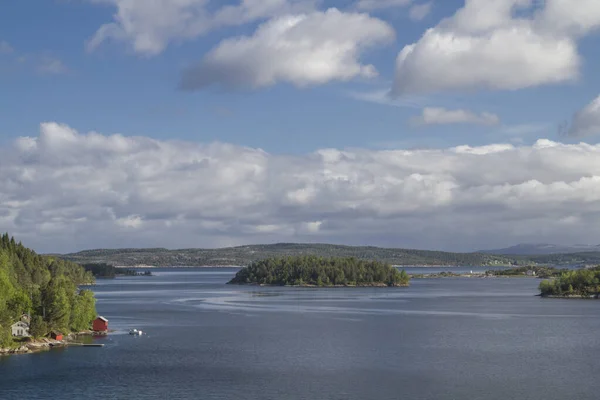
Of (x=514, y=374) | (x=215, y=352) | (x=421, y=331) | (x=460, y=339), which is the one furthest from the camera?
(x=421, y=331)

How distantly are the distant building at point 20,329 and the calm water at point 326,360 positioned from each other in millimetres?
6763

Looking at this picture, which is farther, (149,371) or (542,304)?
(542,304)

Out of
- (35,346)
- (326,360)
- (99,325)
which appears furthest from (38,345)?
(326,360)

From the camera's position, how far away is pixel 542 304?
18225 cm

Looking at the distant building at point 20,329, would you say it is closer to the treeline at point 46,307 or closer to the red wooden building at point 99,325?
the treeline at point 46,307

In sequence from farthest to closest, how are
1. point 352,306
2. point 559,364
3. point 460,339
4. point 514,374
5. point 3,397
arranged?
point 352,306
point 460,339
point 559,364
point 514,374
point 3,397

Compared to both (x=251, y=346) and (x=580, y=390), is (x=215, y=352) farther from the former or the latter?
(x=580, y=390)

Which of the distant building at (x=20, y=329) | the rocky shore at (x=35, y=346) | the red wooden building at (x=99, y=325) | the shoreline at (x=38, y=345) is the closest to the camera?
the rocky shore at (x=35, y=346)

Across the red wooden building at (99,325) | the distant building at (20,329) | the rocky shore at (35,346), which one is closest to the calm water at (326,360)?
the red wooden building at (99,325)

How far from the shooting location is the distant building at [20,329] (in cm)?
9231

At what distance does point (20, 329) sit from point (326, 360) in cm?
3902

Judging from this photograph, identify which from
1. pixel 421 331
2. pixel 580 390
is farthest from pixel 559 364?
pixel 421 331

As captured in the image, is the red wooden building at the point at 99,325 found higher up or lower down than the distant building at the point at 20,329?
lower down

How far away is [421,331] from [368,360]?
34866 mm
